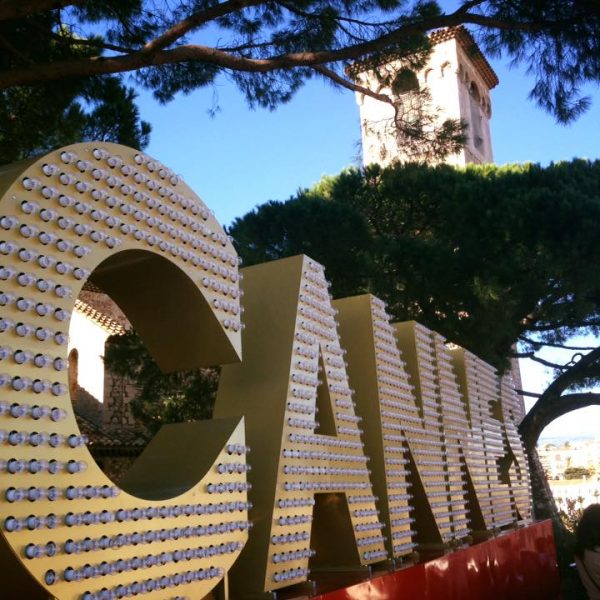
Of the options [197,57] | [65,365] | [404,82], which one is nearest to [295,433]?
[65,365]

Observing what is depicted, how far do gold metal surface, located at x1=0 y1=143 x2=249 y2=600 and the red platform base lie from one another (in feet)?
3.33

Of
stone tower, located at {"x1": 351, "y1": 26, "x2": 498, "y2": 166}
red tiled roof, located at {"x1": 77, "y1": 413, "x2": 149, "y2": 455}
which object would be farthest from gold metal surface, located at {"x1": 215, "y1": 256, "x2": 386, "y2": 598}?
→ red tiled roof, located at {"x1": 77, "y1": 413, "x2": 149, "y2": 455}

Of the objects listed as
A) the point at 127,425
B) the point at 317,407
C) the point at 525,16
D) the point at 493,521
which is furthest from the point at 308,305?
the point at 127,425

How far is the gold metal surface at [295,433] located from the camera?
15.0 ft

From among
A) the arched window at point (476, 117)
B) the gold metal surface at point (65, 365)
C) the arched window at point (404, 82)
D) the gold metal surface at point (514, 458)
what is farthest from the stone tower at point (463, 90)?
the gold metal surface at point (65, 365)

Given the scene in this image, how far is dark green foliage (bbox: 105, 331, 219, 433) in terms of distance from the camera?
492 inches

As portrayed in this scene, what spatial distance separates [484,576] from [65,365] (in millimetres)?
5483

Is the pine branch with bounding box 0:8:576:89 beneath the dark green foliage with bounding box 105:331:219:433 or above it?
above

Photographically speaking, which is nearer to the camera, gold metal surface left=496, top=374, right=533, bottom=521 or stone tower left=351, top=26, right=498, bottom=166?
gold metal surface left=496, top=374, right=533, bottom=521

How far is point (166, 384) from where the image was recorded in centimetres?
1261

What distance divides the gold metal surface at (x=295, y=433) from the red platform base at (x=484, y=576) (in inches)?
12.5

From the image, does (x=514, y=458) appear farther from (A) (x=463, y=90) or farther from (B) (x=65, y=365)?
(A) (x=463, y=90)

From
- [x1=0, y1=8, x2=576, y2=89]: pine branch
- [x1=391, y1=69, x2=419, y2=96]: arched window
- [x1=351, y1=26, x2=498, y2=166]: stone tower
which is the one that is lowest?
[x1=0, y1=8, x2=576, y2=89]: pine branch

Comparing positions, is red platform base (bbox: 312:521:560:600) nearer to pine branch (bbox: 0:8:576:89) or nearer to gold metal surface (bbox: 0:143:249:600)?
gold metal surface (bbox: 0:143:249:600)
